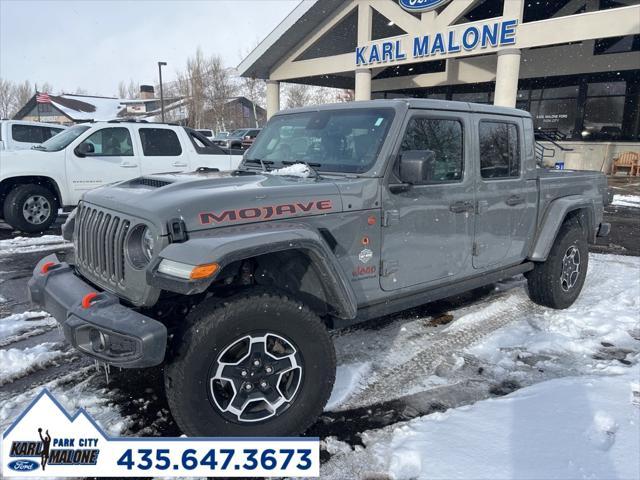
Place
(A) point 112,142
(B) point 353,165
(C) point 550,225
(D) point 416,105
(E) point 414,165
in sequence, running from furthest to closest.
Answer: (A) point 112,142 < (C) point 550,225 < (D) point 416,105 < (B) point 353,165 < (E) point 414,165

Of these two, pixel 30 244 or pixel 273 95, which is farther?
pixel 273 95

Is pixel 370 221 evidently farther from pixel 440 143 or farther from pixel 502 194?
pixel 502 194

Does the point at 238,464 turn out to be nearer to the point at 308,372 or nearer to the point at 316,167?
the point at 308,372

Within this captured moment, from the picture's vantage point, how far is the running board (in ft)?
10.6

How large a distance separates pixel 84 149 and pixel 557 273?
755cm

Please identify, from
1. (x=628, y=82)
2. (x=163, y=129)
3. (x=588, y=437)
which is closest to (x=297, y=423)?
(x=588, y=437)

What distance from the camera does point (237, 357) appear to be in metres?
2.60

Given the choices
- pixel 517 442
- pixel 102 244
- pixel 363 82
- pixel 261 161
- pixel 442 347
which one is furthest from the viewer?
pixel 363 82

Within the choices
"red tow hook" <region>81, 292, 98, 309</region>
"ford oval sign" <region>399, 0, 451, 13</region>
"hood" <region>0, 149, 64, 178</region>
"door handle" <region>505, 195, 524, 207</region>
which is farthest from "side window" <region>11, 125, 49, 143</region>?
"ford oval sign" <region>399, 0, 451, 13</region>

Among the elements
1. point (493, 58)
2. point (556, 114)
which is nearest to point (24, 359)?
point (493, 58)

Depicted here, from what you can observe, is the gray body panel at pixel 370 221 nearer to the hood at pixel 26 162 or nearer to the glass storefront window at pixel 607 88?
the hood at pixel 26 162

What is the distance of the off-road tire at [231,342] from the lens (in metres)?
2.42

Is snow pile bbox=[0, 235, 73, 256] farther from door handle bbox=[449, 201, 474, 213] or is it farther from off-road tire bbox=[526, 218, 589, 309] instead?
off-road tire bbox=[526, 218, 589, 309]

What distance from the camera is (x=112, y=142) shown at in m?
8.87
